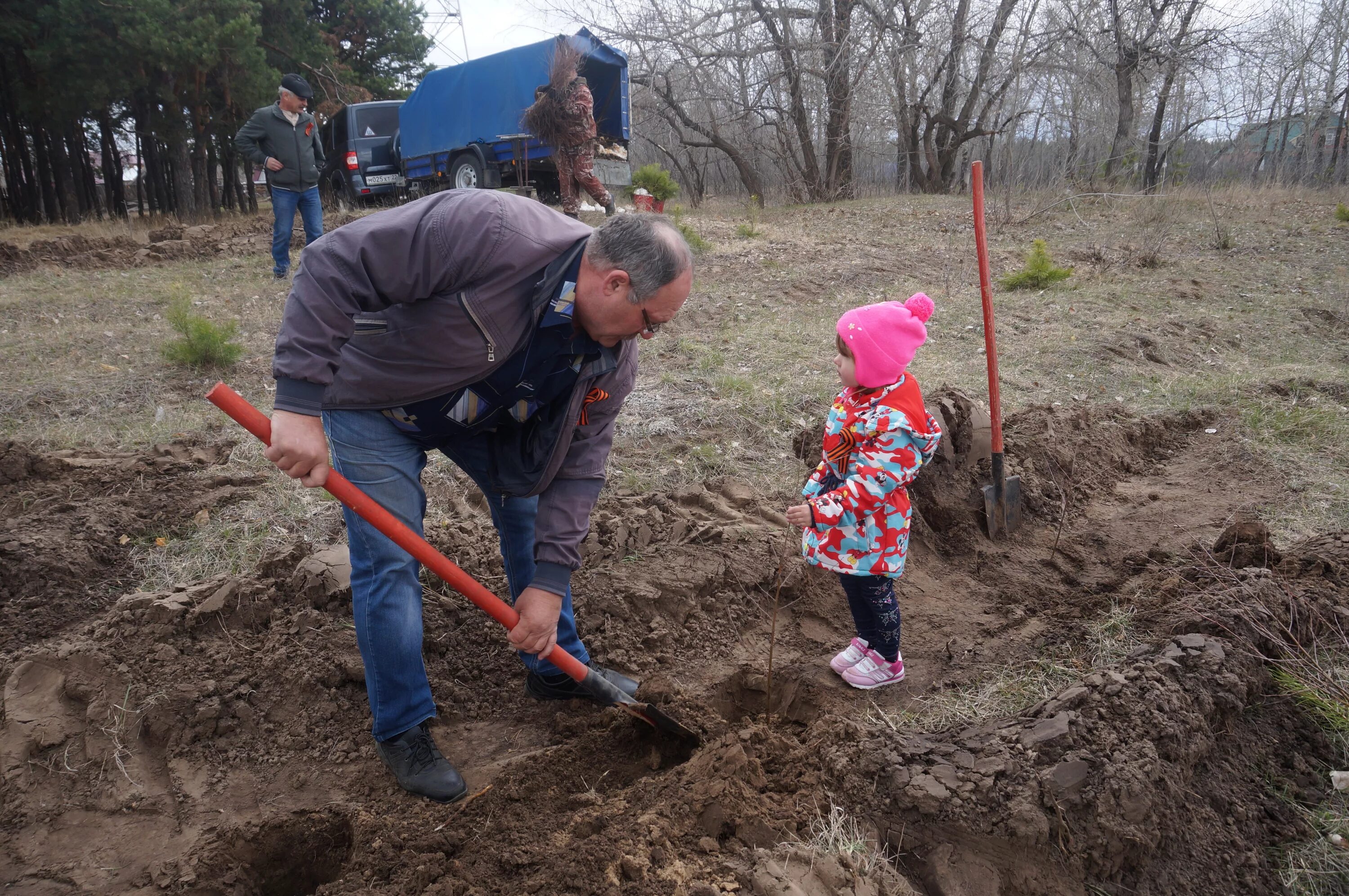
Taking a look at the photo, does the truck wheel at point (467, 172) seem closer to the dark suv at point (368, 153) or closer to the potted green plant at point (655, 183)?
the dark suv at point (368, 153)

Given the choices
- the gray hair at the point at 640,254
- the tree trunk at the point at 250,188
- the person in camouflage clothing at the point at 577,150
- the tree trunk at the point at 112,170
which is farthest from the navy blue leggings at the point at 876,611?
the tree trunk at the point at 112,170

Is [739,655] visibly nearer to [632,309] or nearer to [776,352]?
[632,309]

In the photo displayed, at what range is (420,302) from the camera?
83.5 inches

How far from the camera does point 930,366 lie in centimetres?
610

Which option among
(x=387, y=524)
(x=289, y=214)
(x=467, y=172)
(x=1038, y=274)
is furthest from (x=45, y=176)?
(x=387, y=524)

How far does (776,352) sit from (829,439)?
371 centimetres

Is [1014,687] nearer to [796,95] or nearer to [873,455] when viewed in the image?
[873,455]

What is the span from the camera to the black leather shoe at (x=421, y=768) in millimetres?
2428

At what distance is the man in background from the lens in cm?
Answer: 780

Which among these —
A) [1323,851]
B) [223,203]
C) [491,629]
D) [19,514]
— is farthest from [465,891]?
[223,203]

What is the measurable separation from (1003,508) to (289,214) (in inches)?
293

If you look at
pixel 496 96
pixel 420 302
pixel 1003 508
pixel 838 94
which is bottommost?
pixel 1003 508

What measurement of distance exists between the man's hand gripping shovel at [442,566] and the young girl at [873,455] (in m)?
0.75

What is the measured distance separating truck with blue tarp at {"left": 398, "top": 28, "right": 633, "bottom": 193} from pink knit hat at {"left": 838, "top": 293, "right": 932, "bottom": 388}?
32.4 ft
